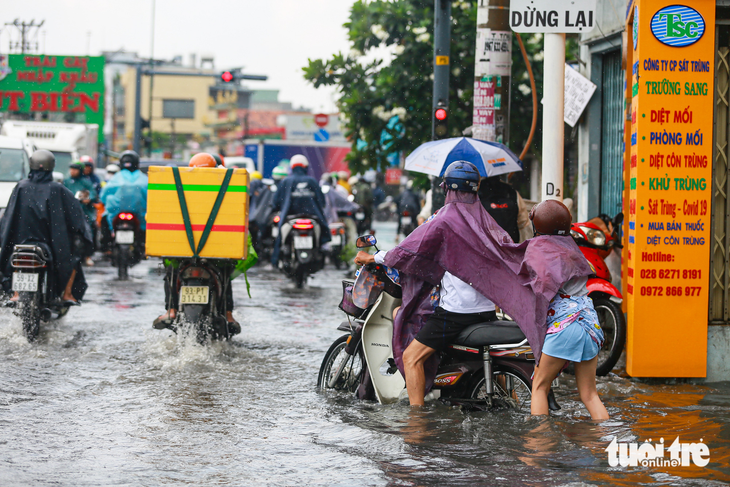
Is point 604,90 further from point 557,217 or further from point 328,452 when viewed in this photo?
point 328,452

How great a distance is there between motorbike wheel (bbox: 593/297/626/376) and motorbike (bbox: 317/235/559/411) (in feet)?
6.41

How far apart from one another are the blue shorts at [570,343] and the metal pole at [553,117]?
253 centimetres

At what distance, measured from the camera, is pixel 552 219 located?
5523 mm

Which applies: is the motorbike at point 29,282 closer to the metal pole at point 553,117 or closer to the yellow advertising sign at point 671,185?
the metal pole at point 553,117

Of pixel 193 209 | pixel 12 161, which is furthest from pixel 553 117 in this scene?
pixel 12 161

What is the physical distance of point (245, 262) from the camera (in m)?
8.75

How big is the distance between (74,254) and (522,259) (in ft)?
17.4

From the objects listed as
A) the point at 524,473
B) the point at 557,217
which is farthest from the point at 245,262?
the point at 524,473

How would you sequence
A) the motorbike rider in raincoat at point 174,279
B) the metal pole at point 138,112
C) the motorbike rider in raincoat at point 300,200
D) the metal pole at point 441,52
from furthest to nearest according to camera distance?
the metal pole at point 138,112 < the motorbike rider in raincoat at point 300,200 < the metal pole at point 441,52 < the motorbike rider in raincoat at point 174,279

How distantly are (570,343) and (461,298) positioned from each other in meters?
0.76

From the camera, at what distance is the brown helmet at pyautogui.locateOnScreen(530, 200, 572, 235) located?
553cm

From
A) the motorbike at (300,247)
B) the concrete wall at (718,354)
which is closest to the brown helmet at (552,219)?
the concrete wall at (718,354)

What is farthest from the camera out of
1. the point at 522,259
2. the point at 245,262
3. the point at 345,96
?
the point at 345,96

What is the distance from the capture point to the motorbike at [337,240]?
16609 mm
